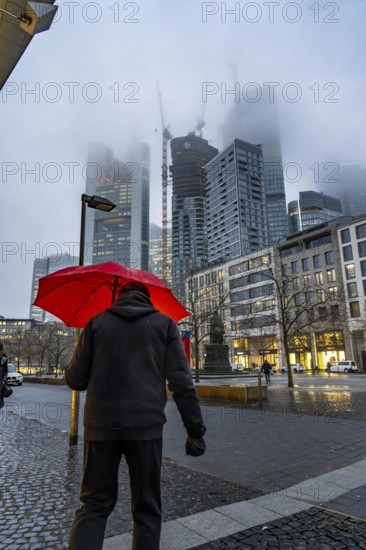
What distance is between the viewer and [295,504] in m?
4.02

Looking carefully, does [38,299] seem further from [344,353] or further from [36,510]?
[344,353]

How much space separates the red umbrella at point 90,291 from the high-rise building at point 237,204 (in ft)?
498

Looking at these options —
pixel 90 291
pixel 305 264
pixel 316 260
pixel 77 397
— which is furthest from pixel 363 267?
pixel 90 291

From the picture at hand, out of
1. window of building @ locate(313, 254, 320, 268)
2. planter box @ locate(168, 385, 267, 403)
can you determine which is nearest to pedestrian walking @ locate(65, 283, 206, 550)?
planter box @ locate(168, 385, 267, 403)

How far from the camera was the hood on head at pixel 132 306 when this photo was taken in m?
2.63

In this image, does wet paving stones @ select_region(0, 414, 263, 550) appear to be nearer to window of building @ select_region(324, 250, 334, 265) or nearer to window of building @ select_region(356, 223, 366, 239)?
window of building @ select_region(356, 223, 366, 239)

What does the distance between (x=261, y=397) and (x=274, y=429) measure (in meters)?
5.95

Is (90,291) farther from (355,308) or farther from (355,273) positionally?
(355,273)

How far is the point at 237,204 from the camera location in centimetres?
16450

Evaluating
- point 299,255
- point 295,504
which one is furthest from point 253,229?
point 295,504

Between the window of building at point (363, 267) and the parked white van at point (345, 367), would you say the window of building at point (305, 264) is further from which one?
the parked white van at point (345, 367)

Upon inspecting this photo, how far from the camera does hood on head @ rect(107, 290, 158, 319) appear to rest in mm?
2633

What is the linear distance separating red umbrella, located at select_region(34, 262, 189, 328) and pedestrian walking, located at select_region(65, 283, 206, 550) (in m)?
1.56

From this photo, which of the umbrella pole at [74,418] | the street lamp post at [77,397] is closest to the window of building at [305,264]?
the street lamp post at [77,397]
